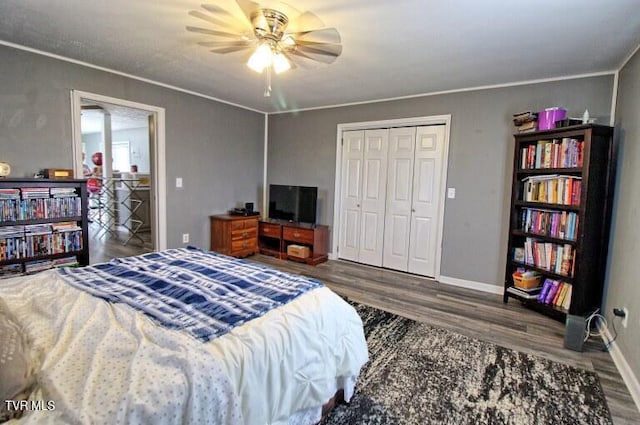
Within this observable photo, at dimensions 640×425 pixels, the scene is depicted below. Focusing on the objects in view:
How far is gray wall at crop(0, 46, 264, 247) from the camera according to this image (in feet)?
8.98

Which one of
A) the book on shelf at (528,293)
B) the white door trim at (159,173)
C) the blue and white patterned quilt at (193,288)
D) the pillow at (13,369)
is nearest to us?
the pillow at (13,369)

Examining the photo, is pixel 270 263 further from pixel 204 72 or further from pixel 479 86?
pixel 479 86

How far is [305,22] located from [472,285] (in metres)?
3.18

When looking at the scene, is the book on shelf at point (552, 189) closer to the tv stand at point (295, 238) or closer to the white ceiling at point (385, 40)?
the white ceiling at point (385, 40)

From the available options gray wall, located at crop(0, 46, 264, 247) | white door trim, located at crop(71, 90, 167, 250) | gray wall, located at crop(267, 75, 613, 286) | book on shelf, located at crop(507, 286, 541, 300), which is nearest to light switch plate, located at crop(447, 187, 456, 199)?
gray wall, located at crop(267, 75, 613, 286)

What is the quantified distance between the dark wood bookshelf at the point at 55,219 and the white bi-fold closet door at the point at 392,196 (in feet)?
9.85

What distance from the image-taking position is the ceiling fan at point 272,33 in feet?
6.28

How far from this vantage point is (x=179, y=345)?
112 cm

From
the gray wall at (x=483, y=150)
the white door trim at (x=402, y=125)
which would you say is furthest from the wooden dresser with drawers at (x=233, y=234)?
the gray wall at (x=483, y=150)

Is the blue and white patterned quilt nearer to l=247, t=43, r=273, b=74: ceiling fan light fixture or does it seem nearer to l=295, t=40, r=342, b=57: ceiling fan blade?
l=247, t=43, r=273, b=74: ceiling fan light fixture

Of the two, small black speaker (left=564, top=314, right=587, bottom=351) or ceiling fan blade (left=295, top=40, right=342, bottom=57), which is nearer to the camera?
ceiling fan blade (left=295, top=40, right=342, bottom=57)

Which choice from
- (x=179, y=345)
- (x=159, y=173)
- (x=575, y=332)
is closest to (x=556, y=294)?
(x=575, y=332)

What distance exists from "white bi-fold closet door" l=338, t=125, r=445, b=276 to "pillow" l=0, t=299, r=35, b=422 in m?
3.67

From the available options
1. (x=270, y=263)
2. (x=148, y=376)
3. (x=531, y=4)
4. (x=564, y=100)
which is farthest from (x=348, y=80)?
(x=148, y=376)
